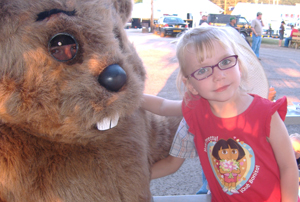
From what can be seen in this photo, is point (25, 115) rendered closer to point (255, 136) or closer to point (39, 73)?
point (39, 73)

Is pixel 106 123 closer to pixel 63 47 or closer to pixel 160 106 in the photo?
pixel 63 47

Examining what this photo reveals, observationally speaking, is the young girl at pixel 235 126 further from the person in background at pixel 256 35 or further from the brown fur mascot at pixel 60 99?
the person in background at pixel 256 35

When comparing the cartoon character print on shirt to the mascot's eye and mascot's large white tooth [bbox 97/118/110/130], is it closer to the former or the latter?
mascot's large white tooth [bbox 97/118/110/130]

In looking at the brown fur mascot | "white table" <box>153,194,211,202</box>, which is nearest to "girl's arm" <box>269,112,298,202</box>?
"white table" <box>153,194,211,202</box>

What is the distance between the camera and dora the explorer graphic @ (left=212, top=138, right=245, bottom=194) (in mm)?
1235

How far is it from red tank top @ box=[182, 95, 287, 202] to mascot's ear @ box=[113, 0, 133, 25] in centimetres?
68

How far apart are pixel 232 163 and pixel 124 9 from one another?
2.99 ft

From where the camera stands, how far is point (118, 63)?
863mm

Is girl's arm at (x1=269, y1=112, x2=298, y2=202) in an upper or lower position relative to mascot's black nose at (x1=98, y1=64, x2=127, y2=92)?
lower

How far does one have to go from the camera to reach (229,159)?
125cm

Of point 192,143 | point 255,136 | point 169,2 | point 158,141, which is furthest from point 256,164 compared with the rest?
point 169,2

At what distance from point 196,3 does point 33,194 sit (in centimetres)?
2199

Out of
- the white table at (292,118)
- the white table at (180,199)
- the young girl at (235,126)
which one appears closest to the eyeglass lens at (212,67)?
the young girl at (235,126)

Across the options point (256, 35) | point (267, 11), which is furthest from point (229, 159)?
point (267, 11)
